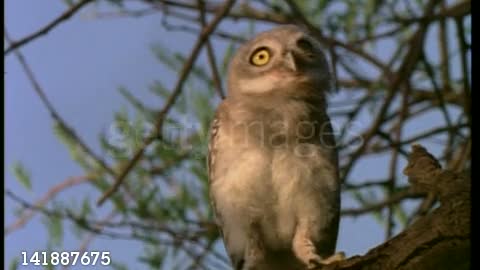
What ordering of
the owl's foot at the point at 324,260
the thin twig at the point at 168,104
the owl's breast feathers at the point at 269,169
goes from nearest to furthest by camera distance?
1. the owl's foot at the point at 324,260
2. the owl's breast feathers at the point at 269,169
3. the thin twig at the point at 168,104

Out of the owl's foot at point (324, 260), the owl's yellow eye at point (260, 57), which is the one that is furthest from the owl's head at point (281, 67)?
the owl's foot at point (324, 260)

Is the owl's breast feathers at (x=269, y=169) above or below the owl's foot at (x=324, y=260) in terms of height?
above

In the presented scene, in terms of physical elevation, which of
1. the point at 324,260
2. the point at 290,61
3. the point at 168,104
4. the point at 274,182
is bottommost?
the point at 324,260

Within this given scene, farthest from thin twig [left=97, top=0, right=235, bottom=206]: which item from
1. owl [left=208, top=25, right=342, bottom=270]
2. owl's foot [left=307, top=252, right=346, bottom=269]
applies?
owl's foot [left=307, top=252, right=346, bottom=269]

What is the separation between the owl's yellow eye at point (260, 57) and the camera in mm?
3207

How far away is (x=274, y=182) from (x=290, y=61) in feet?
1.66

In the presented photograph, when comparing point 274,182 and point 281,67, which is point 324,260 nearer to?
point 274,182

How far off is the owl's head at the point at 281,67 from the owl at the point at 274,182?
100 millimetres

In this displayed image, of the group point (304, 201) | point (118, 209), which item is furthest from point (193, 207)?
point (304, 201)

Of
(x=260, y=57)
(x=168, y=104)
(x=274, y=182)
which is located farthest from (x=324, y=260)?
(x=260, y=57)

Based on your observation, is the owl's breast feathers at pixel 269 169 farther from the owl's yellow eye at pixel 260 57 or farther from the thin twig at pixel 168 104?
the owl's yellow eye at pixel 260 57

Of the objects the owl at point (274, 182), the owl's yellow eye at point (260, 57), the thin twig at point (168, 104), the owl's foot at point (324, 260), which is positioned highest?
the owl's yellow eye at point (260, 57)

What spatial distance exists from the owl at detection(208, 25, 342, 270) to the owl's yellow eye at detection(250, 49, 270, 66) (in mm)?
221

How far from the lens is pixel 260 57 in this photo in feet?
10.6
